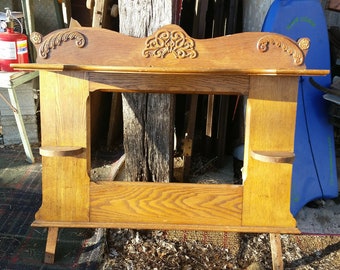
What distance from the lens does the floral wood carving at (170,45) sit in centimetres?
207

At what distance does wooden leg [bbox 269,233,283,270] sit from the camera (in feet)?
7.63

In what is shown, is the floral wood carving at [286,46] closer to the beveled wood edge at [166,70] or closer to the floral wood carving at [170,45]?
the beveled wood edge at [166,70]

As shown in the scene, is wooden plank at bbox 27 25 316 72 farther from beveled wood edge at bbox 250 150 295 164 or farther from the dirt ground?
the dirt ground

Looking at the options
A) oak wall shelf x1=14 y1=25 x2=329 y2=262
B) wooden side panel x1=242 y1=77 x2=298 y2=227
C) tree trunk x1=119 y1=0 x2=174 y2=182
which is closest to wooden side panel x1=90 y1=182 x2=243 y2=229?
oak wall shelf x1=14 y1=25 x2=329 y2=262

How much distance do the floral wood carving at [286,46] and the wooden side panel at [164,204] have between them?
707 mm

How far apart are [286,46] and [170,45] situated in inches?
21.1

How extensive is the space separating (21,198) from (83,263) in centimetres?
88

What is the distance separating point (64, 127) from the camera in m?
2.19

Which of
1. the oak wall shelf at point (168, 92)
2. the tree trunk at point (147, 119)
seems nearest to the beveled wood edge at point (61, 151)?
the oak wall shelf at point (168, 92)

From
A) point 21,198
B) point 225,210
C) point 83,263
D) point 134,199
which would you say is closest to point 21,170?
point 21,198

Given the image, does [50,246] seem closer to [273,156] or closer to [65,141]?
[65,141]

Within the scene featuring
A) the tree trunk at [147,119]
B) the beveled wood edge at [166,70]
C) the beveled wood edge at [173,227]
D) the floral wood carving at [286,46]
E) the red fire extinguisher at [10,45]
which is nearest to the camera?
the beveled wood edge at [166,70]

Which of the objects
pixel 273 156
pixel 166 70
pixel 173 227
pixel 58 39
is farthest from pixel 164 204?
pixel 58 39

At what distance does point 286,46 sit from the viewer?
208 cm
